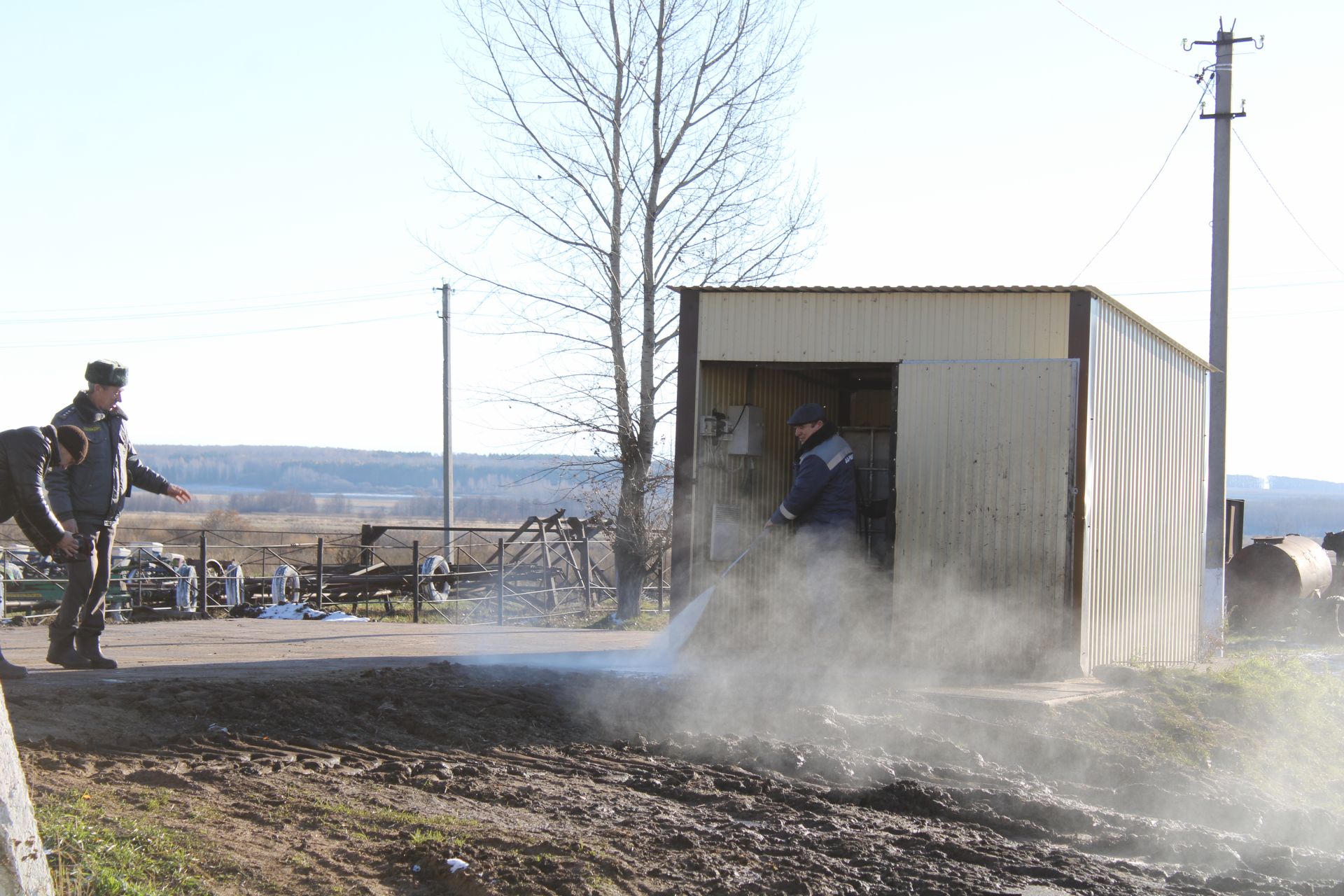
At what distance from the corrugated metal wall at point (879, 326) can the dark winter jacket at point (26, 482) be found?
18.5ft

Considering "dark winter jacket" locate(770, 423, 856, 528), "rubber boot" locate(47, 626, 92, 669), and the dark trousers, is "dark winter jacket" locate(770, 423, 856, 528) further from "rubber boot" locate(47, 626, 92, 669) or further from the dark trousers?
"rubber boot" locate(47, 626, 92, 669)

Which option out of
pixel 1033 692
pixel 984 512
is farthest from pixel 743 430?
pixel 1033 692

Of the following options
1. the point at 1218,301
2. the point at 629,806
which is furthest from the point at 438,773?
the point at 1218,301

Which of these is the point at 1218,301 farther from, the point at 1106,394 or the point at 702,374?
the point at 702,374

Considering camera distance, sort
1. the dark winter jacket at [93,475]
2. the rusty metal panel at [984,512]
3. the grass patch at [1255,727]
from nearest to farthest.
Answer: the dark winter jacket at [93,475]
the grass patch at [1255,727]
the rusty metal panel at [984,512]

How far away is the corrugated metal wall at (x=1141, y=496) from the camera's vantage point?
10.3 metres

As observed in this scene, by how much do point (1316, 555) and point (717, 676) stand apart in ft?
61.3

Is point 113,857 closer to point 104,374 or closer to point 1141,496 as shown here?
point 104,374

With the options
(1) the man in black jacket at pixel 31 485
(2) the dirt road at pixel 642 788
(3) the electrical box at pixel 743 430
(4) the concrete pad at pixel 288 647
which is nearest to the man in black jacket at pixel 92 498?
(4) the concrete pad at pixel 288 647

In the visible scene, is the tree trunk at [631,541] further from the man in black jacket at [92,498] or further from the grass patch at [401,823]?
the grass patch at [401,823]

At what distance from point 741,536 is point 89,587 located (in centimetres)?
565

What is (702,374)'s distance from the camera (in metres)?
11.3

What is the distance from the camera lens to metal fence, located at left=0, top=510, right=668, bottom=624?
19.0 metres

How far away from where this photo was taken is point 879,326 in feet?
34.8
